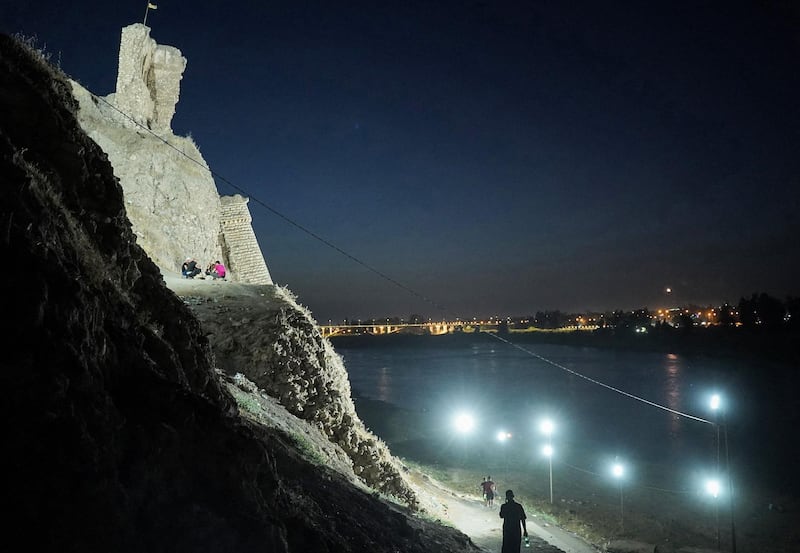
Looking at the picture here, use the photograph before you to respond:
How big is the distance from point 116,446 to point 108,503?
44 cm

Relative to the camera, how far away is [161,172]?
2744 cm

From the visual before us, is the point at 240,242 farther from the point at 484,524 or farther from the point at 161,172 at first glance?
the point at 484,524

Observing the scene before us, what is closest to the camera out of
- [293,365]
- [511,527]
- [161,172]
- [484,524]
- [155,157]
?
[511,527]

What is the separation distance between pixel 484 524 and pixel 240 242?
2171cm

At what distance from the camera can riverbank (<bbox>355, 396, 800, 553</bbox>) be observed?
2261cm

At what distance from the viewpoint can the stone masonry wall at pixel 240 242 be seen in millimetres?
31661

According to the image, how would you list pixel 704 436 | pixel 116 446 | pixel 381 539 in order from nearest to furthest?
1. pixel 116 446
2. pixel 381 539
3. pixel 704 436

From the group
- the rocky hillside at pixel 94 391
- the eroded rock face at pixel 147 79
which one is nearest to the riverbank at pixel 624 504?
the rocky hillside at pixel 94 391

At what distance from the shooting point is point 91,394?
3826mm

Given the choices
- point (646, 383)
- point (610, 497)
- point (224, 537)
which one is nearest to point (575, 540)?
point (610, 497)

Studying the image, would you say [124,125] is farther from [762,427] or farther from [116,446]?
[762,427]

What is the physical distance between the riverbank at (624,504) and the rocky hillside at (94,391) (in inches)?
811

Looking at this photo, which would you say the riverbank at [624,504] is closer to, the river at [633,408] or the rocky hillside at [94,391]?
the river at [633,408]

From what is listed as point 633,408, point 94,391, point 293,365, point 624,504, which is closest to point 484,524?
point 293,365
